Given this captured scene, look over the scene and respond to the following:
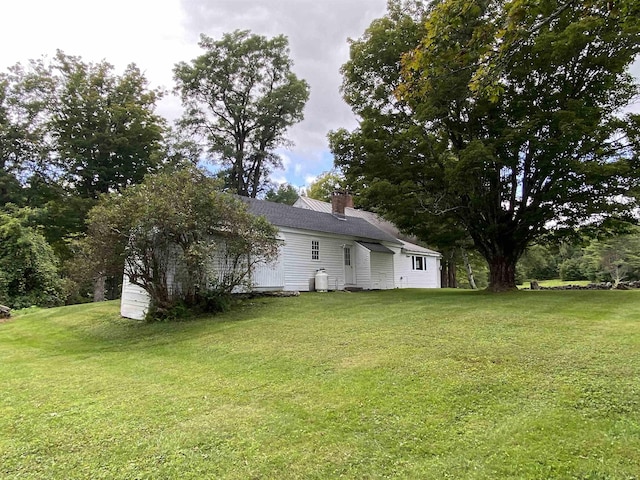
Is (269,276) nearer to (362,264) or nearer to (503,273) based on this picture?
(362,264)

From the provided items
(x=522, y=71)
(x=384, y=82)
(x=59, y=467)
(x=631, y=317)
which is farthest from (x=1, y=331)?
(x=522, y=71)

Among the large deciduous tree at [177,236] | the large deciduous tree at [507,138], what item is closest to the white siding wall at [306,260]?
the large deciduous tree at [507,138]

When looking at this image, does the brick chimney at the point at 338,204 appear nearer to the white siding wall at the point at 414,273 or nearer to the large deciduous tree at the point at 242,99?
the white siding wall at the point at 414,273

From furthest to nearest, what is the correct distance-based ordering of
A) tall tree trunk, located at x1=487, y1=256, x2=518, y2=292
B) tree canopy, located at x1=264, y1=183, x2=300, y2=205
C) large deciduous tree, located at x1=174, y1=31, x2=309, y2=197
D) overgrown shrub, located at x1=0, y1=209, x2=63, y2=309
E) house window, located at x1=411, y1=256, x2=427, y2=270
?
1. tree canopy, located at x1=264, y1=183, x2=300, y2=205
2. large deciduous tree, located at x1=174, y1=31, x2=309, y2=197
3. house window, located at x1=411, y1=256, x2=427, y2=270
4. overgrown shrub, located at x1=0, y1=209, x2=63, y2=309
5. tall tree trunk, located at x1=487, y1=256, x2=518, y2=292

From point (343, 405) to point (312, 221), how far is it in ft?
52.0

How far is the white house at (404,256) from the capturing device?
79.2 ft

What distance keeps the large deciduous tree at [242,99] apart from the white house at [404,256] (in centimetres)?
1111

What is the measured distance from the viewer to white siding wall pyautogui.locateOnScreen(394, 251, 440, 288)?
24191 mm

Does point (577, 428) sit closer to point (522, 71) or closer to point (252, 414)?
point (252, 414)

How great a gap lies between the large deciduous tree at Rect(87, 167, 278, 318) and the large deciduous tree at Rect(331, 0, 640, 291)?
6104 mm

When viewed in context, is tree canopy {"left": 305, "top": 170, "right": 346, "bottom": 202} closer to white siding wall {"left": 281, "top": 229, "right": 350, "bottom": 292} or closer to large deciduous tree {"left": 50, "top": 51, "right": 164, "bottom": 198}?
large deciduous tree {"left": 50, "top": 51, "right": 164, "bottom": 198}

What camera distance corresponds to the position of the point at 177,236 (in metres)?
11.3

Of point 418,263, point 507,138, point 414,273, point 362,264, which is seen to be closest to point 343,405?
point 507,138

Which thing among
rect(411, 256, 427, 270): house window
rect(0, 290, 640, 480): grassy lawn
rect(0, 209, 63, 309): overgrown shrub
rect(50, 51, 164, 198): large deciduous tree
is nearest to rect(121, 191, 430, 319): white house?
rect(411, 256, 427, 270): house window
